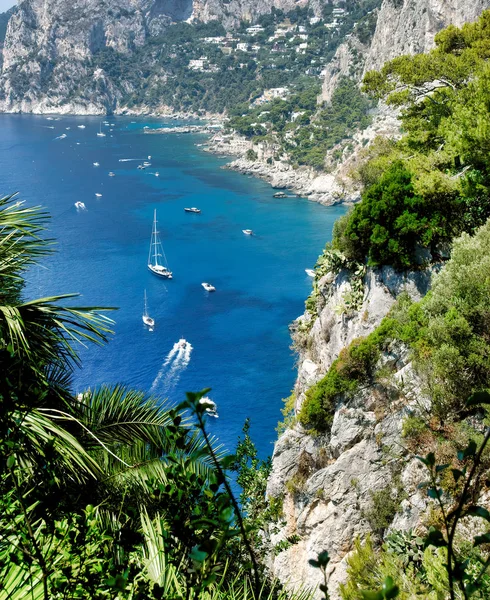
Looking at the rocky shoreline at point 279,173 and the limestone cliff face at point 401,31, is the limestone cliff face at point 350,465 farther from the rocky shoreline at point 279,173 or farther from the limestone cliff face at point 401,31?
the rocky shoreline at point 279,173

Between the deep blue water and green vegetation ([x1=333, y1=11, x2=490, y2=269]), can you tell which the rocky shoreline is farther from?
green vegetation ([x1=333, y1=11, x2=490, y2=269])

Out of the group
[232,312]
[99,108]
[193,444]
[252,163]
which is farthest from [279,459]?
[99,108]

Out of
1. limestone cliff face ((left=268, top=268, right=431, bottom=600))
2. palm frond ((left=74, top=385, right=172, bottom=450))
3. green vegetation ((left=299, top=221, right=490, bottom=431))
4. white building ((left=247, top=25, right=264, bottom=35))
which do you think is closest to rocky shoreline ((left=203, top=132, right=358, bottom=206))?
limestone cliff face ((left=268, top=268, right=431, bottom=600))

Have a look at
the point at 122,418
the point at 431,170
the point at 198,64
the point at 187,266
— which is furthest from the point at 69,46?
the point at 122,418

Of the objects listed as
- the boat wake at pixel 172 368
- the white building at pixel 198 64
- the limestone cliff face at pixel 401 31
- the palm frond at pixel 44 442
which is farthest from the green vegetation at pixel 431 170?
the white building at pixel 198 64

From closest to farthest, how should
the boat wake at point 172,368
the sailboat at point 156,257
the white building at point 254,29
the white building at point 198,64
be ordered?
the boat wake at point 172,368 → the sailboat at point 156,257 → the white building at point 198,64 → the white building at point 254,29
